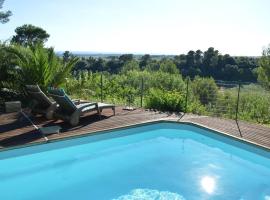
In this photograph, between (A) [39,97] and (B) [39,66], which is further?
(B) [39,66]

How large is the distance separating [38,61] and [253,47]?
35896 millimetres

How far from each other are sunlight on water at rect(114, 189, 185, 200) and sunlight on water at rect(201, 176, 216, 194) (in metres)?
0.59

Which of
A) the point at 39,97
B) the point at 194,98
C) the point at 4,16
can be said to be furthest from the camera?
the point at 4,16

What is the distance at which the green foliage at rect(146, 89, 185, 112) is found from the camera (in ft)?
35.2

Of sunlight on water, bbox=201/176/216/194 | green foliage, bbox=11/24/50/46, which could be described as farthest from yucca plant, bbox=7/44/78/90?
green foliage, bbox=11/24/50/46

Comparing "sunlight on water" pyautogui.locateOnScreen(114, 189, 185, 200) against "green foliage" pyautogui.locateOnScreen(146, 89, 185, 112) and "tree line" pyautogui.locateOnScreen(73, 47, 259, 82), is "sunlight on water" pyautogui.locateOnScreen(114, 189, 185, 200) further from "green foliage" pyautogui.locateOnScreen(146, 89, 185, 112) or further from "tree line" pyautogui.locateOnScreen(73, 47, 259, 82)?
"tree line" pyautogui.locateOnScreen(73, 47, 259, 82)

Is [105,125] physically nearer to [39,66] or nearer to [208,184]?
[208,184]

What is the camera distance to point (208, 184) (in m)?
6.50

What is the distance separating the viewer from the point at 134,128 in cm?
893

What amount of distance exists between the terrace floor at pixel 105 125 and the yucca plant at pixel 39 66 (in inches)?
65.9

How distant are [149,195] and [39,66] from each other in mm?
6507

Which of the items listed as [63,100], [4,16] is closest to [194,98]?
[63,100]

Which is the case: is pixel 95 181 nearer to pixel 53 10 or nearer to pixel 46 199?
pixel 46 199

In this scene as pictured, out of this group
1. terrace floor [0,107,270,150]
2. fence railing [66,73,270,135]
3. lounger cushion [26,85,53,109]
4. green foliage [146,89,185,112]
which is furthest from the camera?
green foliage [146,89,185,112]
